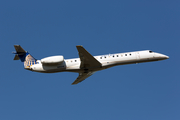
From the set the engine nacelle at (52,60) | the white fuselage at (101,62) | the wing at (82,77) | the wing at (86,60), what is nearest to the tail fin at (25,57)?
the white fuselage at (101,62)

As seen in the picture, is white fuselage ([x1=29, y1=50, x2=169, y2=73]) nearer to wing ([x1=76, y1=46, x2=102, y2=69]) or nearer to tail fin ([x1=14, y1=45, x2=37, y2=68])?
wing ([x1=76, y1=46, x2=102, y2=69])

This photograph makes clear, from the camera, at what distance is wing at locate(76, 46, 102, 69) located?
2972 centimetres

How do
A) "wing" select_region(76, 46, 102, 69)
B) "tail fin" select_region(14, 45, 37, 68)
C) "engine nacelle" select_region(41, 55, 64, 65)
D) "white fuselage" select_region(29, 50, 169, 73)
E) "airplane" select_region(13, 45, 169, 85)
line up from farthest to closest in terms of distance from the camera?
"tail fin" select_region(14, 45, 37, 68)
"white fuselage" select_region(29, 50, 169, 73)
"airplane" select_region(13, 45, 169, 85)
"engine nacelle" select_region(41, 55, 64, 65)
"wing" select_region(76, 46, 102, 69)

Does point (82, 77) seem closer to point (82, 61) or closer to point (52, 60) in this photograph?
point (82, 61)

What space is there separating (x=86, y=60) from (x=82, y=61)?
586 millimetres

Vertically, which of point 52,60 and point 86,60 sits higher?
point 52,60

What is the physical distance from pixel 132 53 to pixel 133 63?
1498mm

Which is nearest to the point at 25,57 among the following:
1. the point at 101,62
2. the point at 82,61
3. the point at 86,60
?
the point at 82,61

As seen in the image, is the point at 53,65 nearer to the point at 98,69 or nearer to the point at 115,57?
the point at 98,69

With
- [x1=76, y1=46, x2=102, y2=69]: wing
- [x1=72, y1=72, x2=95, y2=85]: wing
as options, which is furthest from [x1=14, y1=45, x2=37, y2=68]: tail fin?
[x1=76, y1=46, x2=102, y2=69]: wing

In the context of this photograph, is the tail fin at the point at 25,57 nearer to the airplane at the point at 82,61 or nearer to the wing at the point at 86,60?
the airplane at the point at 82,61

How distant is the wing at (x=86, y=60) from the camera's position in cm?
2972

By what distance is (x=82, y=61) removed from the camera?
31172mm

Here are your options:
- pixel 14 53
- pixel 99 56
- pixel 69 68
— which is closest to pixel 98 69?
pixel 99 56
